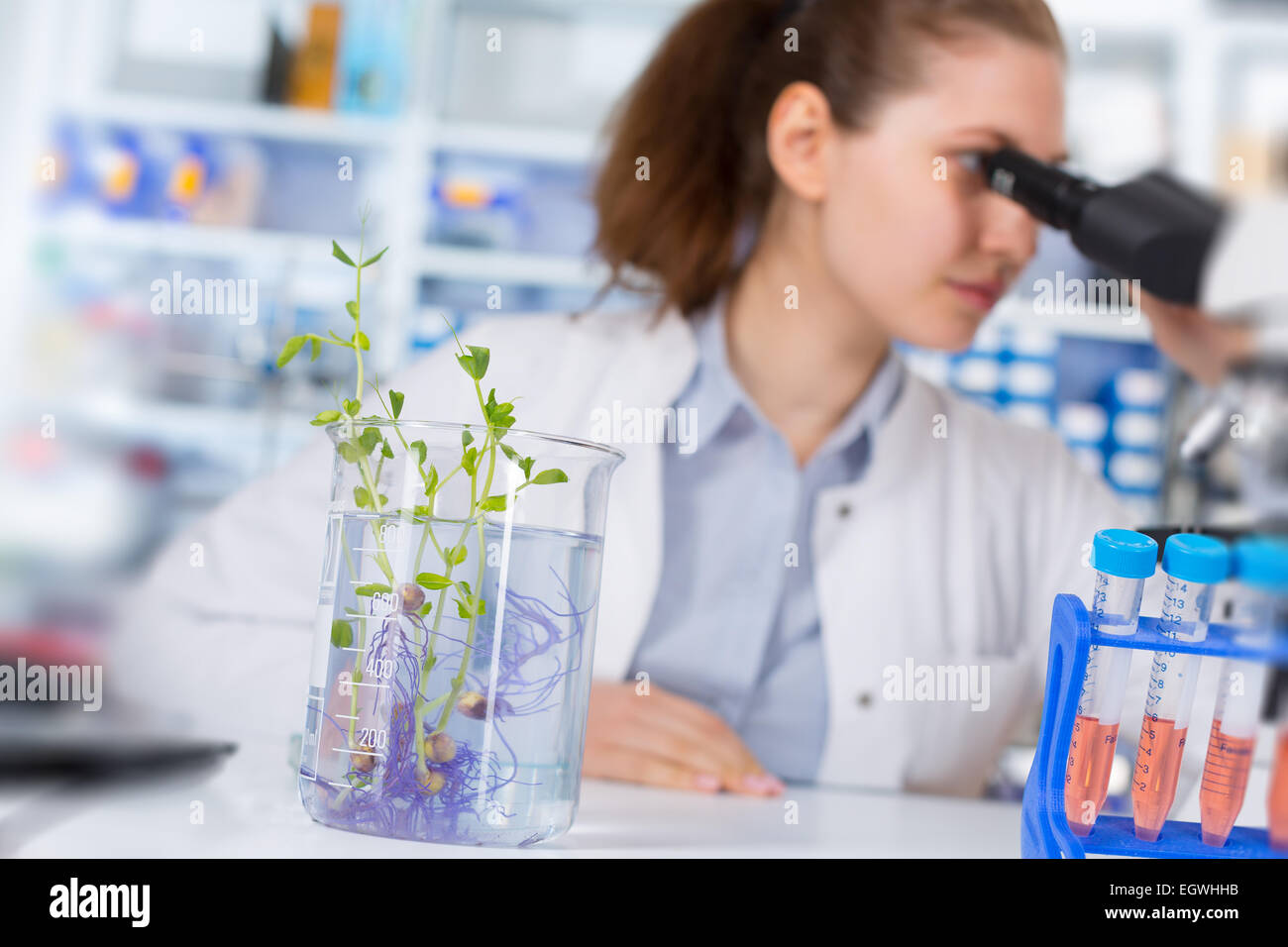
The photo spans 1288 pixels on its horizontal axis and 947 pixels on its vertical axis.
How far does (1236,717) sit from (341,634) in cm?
42

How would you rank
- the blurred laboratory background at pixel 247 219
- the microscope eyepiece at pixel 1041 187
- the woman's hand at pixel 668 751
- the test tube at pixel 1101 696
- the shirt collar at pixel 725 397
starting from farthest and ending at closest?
the blurred laboratory background at pixel 247 219 < the shirt collar at pixel 725 397 < the woman's hand at pixel 668 751 < the microscope eyepiece at pixel 1041 187 < the test tube at pixel 1101 696

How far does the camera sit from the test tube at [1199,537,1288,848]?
423mm

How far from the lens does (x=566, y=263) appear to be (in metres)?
2.52

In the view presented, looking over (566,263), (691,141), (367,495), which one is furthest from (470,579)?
(566,263)

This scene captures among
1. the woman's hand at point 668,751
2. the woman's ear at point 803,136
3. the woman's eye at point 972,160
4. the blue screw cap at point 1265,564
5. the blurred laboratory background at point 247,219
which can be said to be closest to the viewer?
the blue screw cap at point 1265,564

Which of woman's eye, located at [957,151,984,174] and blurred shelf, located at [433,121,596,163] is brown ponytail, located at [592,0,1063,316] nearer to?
woman's eye, located at [957,151,984,174]

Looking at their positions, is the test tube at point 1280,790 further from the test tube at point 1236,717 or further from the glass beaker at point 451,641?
the glass beaker at point 451,641

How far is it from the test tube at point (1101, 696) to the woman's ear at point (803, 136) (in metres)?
0.75

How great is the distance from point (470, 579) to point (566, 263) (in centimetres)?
207

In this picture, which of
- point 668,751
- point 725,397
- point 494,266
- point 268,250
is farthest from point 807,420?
point 268,250

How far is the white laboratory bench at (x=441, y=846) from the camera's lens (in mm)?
514

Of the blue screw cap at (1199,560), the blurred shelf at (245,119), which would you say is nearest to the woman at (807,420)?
the blue screw cap at (1199,560)

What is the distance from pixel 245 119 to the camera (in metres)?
2.55
